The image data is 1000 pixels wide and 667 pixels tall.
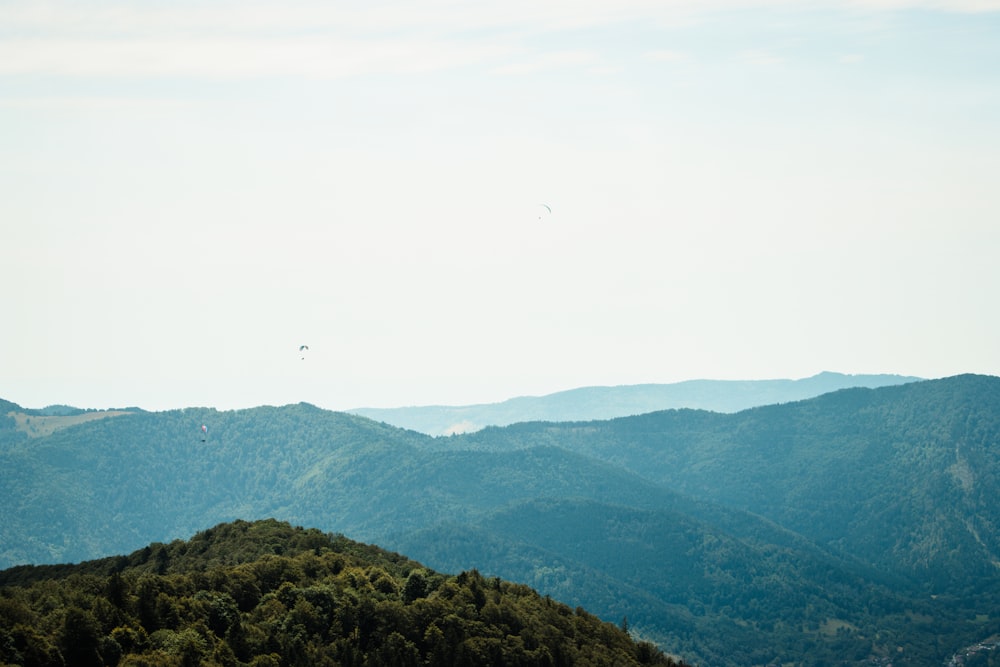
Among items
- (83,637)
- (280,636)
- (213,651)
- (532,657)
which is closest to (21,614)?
(83,637)

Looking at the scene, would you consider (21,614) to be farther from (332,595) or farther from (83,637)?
(332,595)

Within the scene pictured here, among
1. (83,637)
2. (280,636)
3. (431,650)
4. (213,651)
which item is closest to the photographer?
(83,637)

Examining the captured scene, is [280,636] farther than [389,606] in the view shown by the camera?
No

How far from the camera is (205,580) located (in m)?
186

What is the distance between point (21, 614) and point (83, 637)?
32.2 ft

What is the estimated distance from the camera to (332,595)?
634 ft

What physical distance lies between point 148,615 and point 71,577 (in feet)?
108

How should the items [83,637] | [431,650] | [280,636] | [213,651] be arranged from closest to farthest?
[83,637], [213,651], [280,636], [431,650]

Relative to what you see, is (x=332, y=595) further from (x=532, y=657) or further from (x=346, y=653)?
(x=532, y=657)

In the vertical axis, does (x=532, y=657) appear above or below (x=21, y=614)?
below

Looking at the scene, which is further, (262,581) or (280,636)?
(262,581)

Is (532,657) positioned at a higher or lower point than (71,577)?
lower

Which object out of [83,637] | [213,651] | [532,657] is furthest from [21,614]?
[532,657]

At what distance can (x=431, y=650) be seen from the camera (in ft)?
622
